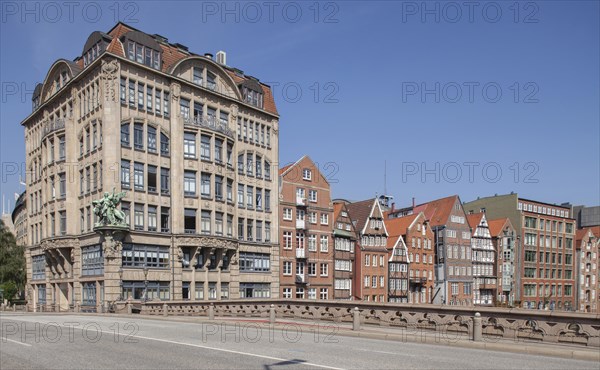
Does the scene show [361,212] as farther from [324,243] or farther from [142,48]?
[142,48]

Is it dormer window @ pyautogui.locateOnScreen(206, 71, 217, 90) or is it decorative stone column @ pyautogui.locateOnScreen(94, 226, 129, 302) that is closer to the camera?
decorative stone column @ pyautogui.locateOnScreen(94, 226, 129, 302)

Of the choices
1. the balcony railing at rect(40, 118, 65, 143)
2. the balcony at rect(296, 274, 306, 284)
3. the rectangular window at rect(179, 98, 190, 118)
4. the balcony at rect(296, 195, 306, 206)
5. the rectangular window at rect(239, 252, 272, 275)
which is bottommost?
the balcony at rect(296, 274, 306, 284)

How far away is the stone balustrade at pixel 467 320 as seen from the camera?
1642cm

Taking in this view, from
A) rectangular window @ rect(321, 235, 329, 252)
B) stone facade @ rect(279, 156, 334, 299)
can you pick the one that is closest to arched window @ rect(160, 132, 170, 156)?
stone facade @ rect(279, 156, 334, 299)

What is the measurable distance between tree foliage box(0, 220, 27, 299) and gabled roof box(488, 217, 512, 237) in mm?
64473

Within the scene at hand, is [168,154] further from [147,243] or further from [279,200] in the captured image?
[279,200]

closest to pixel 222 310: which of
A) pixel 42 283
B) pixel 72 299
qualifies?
pixel 72 299

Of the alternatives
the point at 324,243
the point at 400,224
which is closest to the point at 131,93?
the point at 324,243

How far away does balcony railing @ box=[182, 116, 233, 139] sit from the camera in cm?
5044

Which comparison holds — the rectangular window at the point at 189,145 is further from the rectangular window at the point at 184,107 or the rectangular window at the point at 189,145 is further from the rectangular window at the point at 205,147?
the rectangular window at the point at 184,107

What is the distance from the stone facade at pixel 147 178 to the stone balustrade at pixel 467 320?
62.3ft

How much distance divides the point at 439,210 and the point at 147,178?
46.8 metres

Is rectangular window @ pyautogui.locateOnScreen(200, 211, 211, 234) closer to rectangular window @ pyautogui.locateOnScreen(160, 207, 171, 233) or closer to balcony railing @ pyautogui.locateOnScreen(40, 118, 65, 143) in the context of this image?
rectangular window @ pyautogui.locateOnScreen(160, 207, 171, 233)

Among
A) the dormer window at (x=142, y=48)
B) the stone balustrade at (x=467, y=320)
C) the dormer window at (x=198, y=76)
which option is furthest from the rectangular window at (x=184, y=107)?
the stone balustrade at (x=467, y=320)
